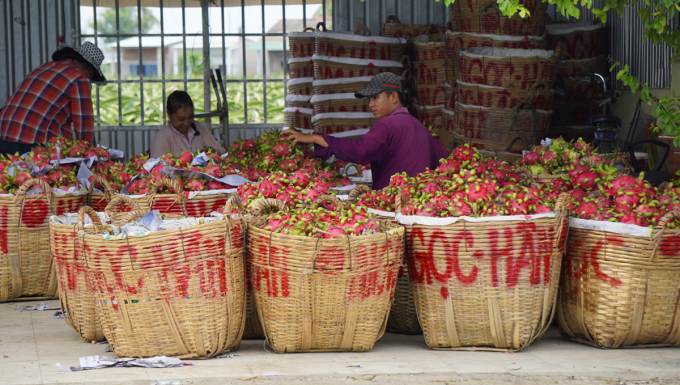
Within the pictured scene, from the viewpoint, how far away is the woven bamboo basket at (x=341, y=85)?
6.85m

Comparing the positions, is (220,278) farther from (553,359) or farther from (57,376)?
(553,359)

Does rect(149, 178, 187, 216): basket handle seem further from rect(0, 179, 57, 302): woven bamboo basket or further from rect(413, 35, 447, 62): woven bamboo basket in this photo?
rect(413, 35, 447, 62): woven bamboo basket

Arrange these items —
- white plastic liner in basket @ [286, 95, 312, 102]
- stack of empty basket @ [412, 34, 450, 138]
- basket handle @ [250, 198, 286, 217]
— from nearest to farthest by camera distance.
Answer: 1. basket handle @ [250, 198, 286, 217]
2. stack of empty basket @ [412, 34, 450, 138]
3. white plastic liner in basket @ [286, 95, 312, 102]

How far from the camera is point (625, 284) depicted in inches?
135

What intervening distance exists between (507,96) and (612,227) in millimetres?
3072

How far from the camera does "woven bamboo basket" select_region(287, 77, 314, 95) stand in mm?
7371

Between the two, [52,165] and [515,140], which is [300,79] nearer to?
[515,140]

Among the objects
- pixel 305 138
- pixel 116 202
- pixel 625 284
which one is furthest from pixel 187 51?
pixel 625 284

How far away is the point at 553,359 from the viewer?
11.0ft

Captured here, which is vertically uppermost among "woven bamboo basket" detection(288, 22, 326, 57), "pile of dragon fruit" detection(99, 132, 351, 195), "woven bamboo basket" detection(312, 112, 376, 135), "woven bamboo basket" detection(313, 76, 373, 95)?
"woven bamboo basket" detection(288, 22, 326, 57)

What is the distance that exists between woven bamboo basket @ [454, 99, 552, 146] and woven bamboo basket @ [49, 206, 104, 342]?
3873 mm

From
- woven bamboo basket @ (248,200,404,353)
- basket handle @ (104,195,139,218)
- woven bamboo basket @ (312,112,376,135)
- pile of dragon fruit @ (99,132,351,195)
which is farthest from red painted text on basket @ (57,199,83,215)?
woven bamboo basket @ (312,112,376,135)

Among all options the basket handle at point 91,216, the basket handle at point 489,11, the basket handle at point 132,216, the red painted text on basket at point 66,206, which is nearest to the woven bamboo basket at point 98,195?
the red painted text on basket at point 66,206

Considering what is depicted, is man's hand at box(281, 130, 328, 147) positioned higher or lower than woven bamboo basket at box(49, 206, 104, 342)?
higher
